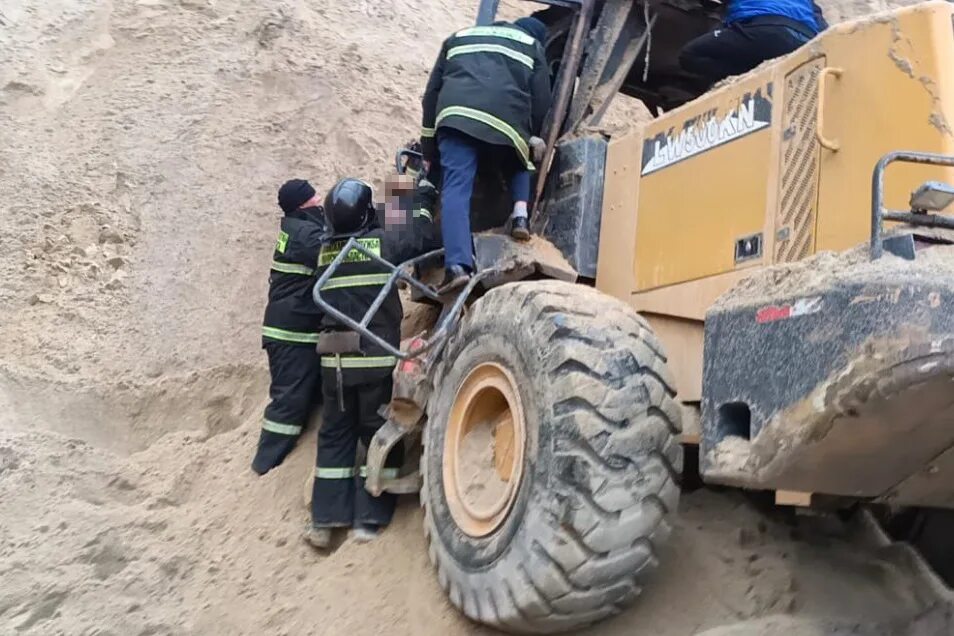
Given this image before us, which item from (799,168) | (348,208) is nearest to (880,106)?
(799,168)

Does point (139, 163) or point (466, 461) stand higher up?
point (139, 163)

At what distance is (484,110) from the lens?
14.2ft

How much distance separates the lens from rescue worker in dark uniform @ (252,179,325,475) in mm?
4977

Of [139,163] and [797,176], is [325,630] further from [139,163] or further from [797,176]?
[139,163]

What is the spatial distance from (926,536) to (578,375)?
4.90ft

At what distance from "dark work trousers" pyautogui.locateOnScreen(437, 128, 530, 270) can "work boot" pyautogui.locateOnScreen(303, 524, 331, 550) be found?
4.24 feet

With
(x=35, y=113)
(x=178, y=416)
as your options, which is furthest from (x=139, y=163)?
(x=178, y=416)

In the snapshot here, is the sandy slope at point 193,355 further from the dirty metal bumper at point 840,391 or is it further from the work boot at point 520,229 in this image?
the work boot at point 520,229

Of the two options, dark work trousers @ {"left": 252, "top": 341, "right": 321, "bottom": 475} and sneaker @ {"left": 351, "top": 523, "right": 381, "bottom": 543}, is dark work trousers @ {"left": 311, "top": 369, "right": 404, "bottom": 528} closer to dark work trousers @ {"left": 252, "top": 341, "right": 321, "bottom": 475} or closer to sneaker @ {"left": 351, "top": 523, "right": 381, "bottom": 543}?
sneaker @ {"left": 351, "top": 523, "right": 381, "bottom": 543}

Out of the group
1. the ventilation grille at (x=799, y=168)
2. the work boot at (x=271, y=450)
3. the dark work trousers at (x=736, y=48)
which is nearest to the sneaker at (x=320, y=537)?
the work boot at (x=271, y=450)

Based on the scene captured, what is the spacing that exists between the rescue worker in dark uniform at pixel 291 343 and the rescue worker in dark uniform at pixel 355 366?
0.44m

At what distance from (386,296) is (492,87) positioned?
3.36ft

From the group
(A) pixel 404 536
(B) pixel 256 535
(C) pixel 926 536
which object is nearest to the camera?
(C) pixel 926 536

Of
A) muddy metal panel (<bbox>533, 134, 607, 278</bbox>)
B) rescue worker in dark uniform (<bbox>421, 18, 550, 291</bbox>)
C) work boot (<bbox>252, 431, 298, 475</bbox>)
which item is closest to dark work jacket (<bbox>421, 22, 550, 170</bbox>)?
rescue worker in dark uniform (<bbox>421, 18, 550, 291</bbox>)
